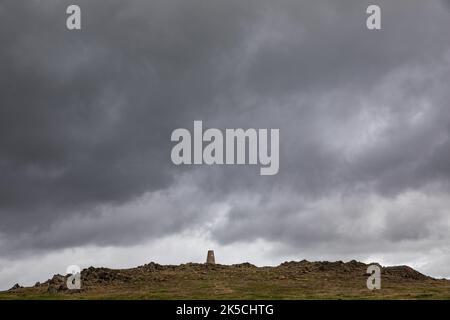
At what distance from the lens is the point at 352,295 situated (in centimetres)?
5350

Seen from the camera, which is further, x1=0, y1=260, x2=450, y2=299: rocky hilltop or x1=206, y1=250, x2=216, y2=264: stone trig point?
x1=206, y1=250, x2=216, y2=264: stone trig point

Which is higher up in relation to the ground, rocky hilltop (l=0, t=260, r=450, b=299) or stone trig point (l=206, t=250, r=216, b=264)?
stone trig point (l=206, t=250, r=216, b=264)

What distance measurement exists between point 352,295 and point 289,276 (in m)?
15.8

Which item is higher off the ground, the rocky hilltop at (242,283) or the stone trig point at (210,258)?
the stone trig point at (210,258)

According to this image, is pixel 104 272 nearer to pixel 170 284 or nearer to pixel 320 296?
pixel 170 284

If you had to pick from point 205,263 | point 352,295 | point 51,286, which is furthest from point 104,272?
point 352,295

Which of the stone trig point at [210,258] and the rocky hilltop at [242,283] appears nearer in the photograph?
the rocky hilltop at [242,283]

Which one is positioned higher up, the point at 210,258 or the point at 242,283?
the point at 210,258

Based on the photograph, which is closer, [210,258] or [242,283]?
[242,283]

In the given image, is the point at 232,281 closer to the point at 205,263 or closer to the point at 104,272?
the point at 205,263
